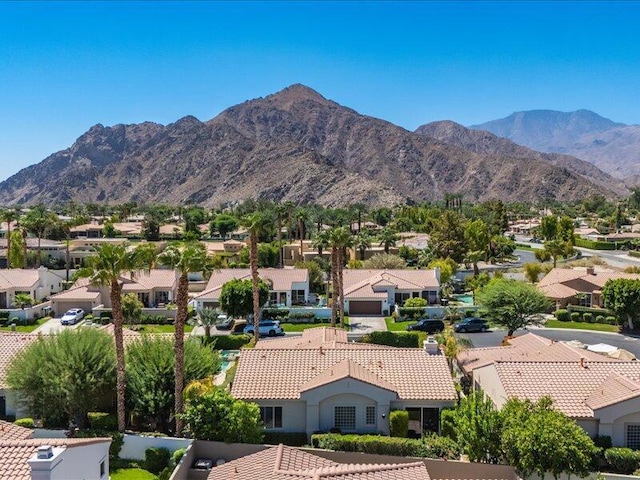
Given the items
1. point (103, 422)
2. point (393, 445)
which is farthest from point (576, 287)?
point (103, 422)

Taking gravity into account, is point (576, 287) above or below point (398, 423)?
above

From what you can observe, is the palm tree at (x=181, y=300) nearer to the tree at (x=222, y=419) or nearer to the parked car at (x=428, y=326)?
the tree at (x=222, y=419)

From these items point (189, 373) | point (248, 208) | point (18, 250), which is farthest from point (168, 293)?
point (248, 208)

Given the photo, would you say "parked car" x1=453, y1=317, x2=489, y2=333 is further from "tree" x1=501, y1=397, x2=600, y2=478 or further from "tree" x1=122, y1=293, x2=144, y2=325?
"tree" x1=501, y1=397, x2=600, y2=478

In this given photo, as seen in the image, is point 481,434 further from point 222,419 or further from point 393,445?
point 222,419

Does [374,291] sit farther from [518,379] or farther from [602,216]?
[602,216]

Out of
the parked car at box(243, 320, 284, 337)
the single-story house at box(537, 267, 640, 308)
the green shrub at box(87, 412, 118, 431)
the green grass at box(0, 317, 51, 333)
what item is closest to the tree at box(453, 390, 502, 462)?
the green shrub at box(87, 412, 118, 431)
